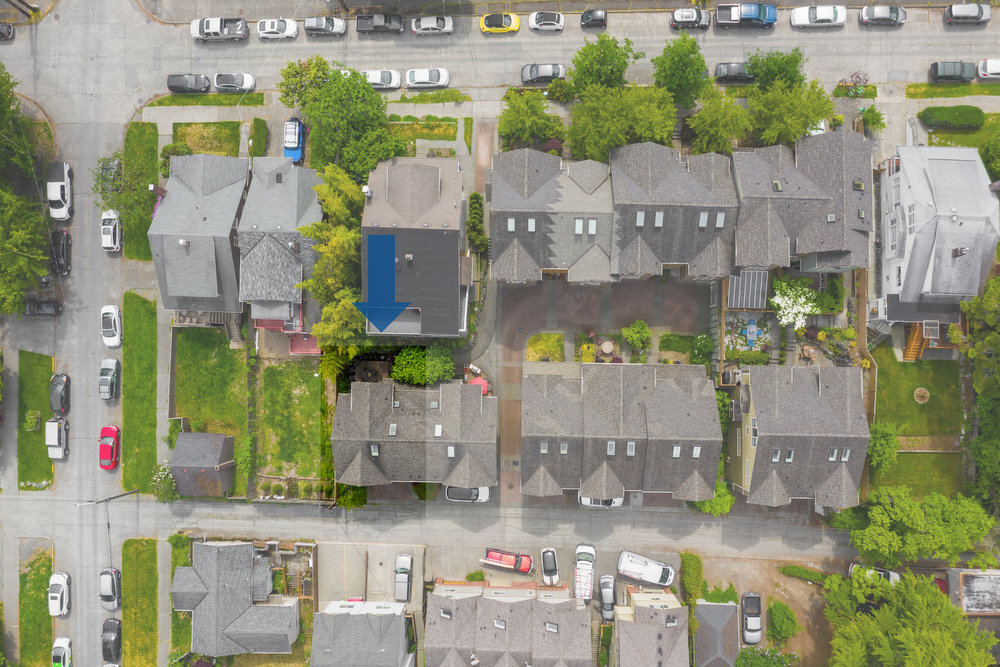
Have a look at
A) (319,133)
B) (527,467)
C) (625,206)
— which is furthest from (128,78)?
(527,467)

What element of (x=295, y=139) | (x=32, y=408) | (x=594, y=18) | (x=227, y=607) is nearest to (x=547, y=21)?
(x=594, y=18)

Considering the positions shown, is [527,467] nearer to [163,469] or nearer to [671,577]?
[671,577]

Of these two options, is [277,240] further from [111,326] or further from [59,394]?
[59,394]

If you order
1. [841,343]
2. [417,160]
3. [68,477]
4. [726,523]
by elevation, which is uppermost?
[417,160]

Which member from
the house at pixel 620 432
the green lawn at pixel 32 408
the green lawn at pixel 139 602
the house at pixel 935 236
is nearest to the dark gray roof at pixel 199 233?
the green lawn at pixel 32 408

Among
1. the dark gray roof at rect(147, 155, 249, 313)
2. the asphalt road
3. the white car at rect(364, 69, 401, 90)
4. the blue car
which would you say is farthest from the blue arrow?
the asphalt road

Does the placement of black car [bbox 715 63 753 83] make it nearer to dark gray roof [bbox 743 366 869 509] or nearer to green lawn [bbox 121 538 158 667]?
dark gray roof [bbox 743 366 869 509]
